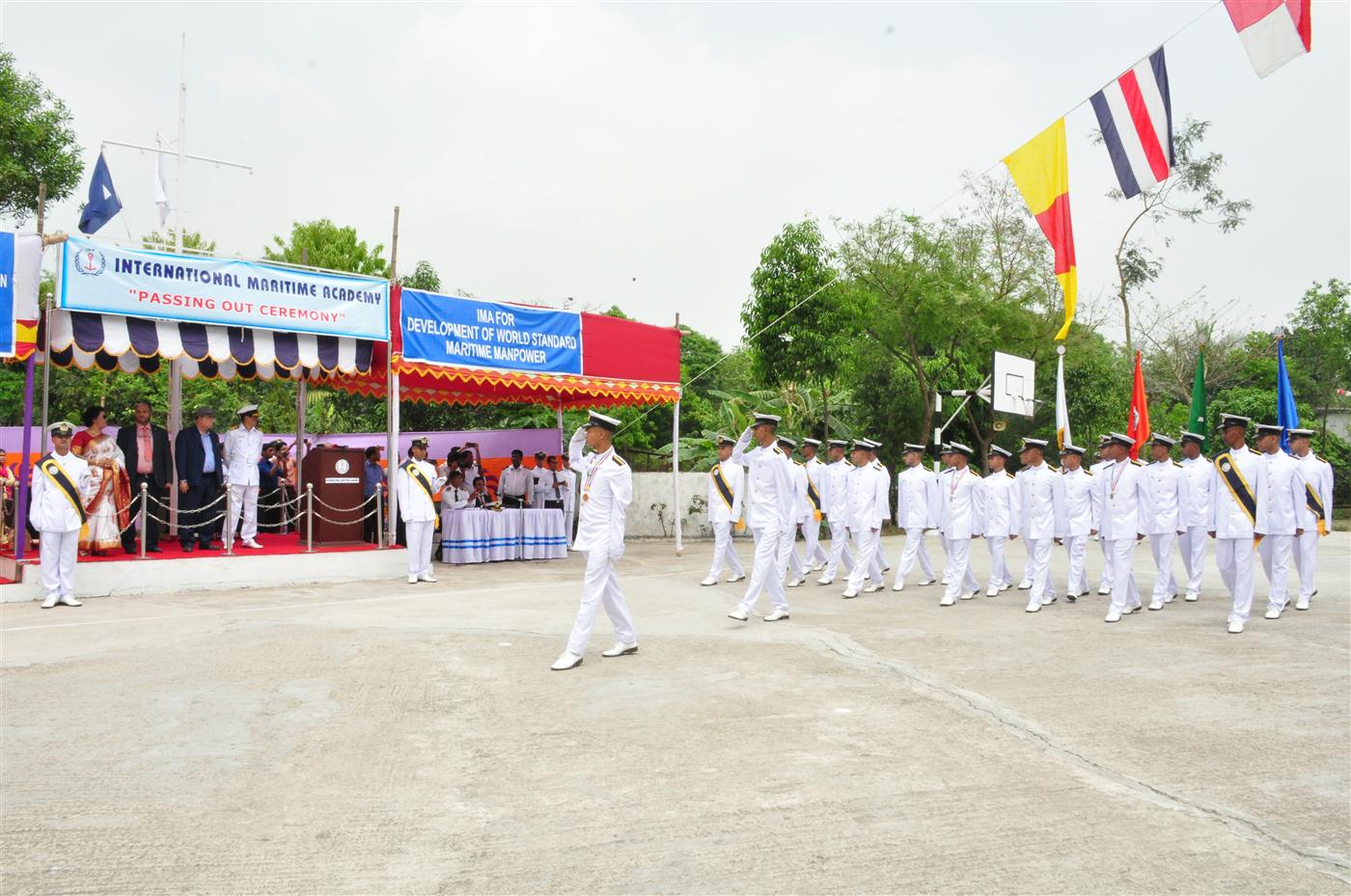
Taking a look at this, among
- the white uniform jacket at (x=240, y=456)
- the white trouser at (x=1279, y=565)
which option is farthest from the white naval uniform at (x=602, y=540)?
the white uniform jacket at (x=240, y=456)

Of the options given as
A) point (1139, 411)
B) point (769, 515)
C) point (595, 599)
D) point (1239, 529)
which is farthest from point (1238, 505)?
point (1139, 411)

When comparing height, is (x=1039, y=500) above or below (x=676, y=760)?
above

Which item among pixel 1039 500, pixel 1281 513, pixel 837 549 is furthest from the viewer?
pixel 837 549

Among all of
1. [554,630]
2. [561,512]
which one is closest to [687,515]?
[561,512]

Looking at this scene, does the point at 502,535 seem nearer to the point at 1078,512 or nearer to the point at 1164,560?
the point at 1078,512

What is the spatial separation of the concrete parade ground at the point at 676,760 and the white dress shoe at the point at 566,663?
9 centimetres

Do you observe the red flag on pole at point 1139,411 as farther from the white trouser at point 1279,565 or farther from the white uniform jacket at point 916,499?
the white trouser at point 1279,565

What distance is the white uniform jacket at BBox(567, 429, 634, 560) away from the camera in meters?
7.56

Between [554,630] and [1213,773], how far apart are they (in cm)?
548

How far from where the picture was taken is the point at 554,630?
8984mm

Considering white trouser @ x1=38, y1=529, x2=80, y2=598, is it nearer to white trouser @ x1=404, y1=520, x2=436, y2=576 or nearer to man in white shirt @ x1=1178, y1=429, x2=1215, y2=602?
white trouser @ x1=404, y1=520, x2=436, y2=576

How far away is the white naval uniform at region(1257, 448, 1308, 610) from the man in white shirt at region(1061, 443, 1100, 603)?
2.05 m

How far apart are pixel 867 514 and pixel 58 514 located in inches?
343

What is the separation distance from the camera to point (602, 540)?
754 centimetres
